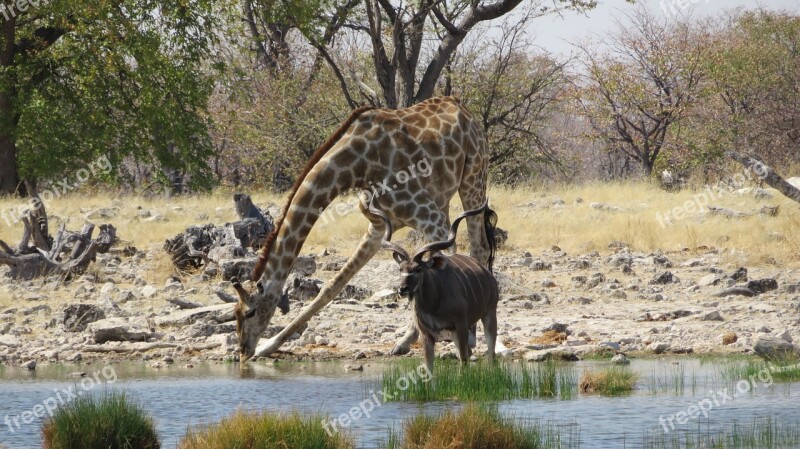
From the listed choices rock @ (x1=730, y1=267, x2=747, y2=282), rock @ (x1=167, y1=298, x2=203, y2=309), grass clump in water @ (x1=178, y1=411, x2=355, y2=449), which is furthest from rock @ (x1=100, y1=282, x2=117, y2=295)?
grass clump in water @ (x1=178, y1=411, x2=355, y2=449)

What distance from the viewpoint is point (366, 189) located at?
13109 millimetres

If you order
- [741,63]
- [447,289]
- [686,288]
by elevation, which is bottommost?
[686,288]

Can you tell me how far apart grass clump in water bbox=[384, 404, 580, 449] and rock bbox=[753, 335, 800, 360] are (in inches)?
183

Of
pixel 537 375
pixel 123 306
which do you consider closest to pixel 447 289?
pixel 537 375

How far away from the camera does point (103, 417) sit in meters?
8.10

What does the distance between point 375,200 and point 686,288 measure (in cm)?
624

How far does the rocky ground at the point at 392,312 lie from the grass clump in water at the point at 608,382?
6.23ft

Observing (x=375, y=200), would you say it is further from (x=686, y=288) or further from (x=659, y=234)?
(x=659, y=234)

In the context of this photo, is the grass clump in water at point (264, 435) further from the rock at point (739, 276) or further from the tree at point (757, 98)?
the tree at point (757, 98)

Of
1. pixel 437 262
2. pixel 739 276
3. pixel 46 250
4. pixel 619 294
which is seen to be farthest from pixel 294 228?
pixel 46 250

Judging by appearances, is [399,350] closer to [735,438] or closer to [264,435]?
[735,438]

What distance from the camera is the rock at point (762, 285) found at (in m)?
16.4

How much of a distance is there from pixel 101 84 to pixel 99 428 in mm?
20149

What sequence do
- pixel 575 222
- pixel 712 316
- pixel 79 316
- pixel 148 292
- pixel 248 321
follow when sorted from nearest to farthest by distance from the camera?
pixel 248 321, pixel 712 316, pixel 79 316, pixel 148 292, pixel 575 222
